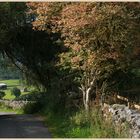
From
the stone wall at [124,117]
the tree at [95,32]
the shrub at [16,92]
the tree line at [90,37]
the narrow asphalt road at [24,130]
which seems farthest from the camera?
the shrub at [16,92]

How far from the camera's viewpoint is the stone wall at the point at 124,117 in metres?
13.2

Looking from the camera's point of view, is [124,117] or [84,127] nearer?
[124,117]

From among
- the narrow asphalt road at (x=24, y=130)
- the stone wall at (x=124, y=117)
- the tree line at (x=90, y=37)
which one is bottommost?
the narrow asphalt road at (x=24, y=130)

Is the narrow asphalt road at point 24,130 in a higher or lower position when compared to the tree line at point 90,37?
lower

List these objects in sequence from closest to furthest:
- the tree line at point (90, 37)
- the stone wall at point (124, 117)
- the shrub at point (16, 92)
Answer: the stone wall at point (124, 117) → the tree line at point (90, 37) → the shrub at point (16, 92)

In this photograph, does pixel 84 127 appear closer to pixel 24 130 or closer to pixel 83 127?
pixel 83 127

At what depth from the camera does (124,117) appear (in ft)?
48.4

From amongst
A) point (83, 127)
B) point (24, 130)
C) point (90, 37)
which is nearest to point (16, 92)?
point (24, 130)

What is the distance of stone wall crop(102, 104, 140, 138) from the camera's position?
13211mm

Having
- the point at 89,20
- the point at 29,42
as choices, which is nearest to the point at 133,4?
the point at 89,20

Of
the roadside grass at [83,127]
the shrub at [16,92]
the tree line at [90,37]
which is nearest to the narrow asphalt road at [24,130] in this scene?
the roadside grass at [83,127]

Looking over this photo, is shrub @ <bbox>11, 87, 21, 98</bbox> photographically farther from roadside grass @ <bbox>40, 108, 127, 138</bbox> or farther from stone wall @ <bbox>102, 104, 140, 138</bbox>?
stone wall @ <bbox>102, 104, 140, 138</bbox>

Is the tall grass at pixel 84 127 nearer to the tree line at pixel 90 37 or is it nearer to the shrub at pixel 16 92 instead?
the tree line at pixel 90 37

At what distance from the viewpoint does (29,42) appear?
28.0 metres
